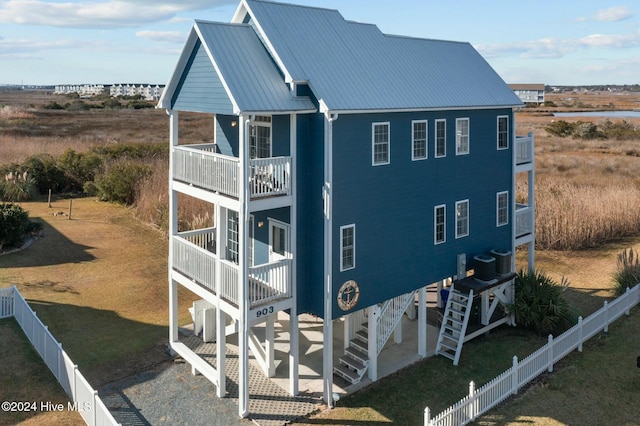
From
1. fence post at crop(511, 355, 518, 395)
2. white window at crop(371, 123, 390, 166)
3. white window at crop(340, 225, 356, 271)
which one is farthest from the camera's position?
white window at crop(371, 123, 390, 166)

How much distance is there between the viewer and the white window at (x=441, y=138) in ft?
56.0

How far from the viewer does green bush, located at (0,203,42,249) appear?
27469 mm

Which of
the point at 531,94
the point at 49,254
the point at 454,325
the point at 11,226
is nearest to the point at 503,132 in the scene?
the point at 454,325

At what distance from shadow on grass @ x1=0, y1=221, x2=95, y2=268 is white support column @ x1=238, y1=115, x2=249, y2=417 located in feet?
53.5

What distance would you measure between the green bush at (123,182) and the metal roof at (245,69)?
25.5 metres

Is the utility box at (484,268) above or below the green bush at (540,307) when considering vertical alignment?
above

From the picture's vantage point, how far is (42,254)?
27438mm

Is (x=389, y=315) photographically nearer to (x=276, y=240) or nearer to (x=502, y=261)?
(x=276, y=240)

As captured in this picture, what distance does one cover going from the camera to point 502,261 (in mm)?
18953

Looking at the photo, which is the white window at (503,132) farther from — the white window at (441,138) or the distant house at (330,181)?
the white window at (441,138)

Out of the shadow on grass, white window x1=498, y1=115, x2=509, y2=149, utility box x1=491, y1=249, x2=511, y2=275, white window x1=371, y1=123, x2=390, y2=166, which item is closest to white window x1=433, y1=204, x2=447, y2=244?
utility box x1=491, y1=249, x2=511, y2=275

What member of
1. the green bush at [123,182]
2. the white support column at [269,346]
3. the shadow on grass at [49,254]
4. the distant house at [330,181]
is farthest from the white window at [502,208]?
A: the green bush at [123,182]

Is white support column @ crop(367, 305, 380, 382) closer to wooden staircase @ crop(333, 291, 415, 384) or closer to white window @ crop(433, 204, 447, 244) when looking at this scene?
wooden staircase @ crop(333, 291, 415, 384)

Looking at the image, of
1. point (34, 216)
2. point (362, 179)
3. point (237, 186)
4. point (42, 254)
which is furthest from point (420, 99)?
point (34, 216)
